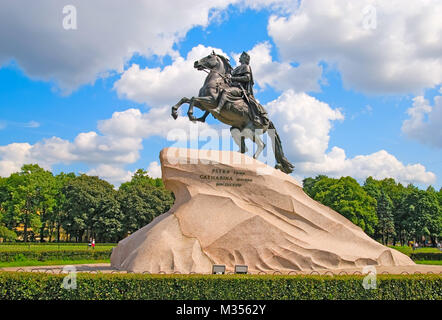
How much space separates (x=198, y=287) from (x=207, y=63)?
10.1m

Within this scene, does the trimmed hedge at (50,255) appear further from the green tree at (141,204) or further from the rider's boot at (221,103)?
the green tree at (141,204)

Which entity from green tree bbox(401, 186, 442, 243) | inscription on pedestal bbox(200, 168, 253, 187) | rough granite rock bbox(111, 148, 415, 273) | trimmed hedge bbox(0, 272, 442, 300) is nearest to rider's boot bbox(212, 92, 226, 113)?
rough granite rock bbox(111, 148, 415, 273)

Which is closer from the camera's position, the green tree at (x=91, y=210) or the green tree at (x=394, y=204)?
the green tree at (x=91, y=210)

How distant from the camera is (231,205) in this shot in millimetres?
12742

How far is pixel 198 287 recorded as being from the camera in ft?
27.7

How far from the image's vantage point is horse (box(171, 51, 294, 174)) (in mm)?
15477

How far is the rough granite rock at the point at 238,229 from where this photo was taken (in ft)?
38.7

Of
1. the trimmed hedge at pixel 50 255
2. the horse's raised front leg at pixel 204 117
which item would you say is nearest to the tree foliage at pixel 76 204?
the trimmed hedge at pixel 50 255

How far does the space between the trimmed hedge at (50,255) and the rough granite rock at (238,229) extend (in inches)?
333

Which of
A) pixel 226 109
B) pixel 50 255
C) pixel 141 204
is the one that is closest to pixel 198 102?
pixel 226 109

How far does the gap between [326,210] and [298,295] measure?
5959 millimetres

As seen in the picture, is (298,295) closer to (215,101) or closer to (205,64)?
(215,101)

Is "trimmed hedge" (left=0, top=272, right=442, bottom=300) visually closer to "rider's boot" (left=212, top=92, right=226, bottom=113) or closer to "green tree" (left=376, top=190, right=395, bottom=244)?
"rider's boot" (left=212, top=92, right=226, bottom=113)

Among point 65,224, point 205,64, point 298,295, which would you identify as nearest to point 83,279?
point 298,295
